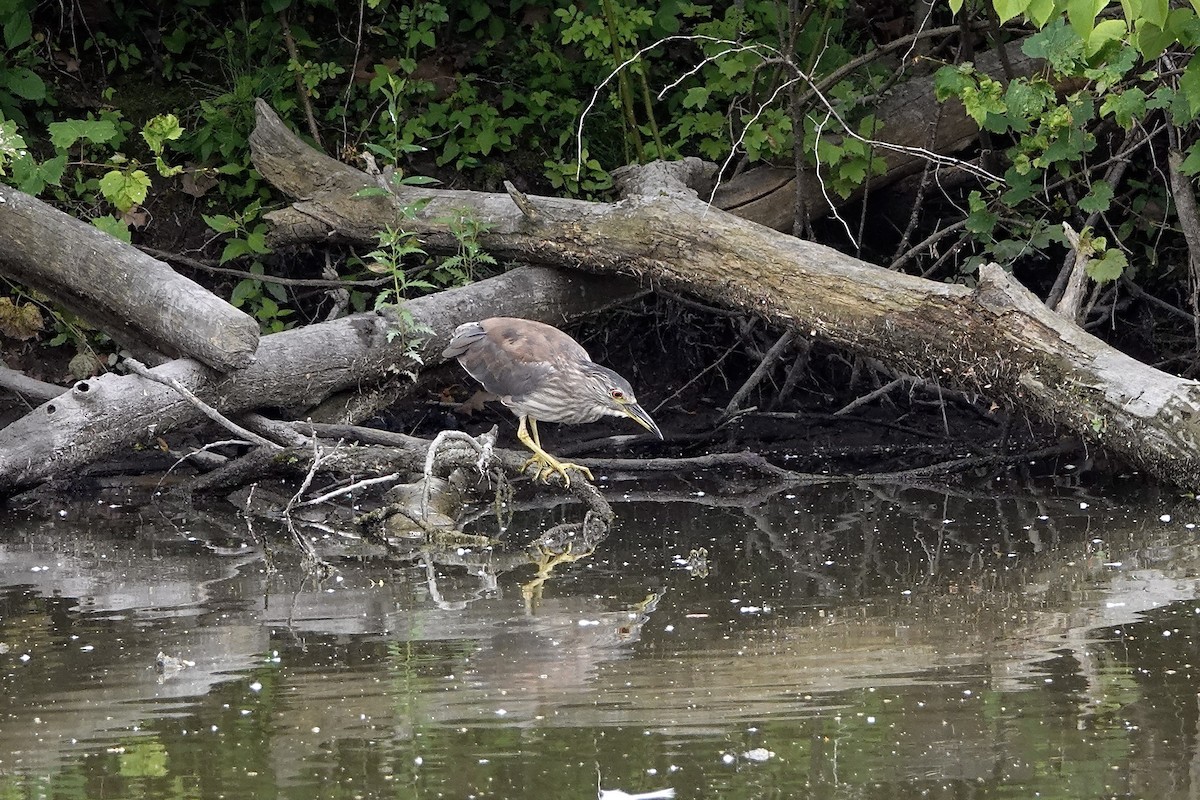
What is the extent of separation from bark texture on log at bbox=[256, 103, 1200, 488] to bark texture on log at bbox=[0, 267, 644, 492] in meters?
0.28

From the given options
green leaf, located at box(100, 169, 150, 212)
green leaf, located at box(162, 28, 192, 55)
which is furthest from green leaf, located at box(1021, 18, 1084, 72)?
green leaf, located at box(162, 28, 192, 55)

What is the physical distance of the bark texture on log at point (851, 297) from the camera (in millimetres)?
5714

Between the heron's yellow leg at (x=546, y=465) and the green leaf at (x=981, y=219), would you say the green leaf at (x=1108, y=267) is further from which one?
the heron's yellow leg at (x=546, y=465)

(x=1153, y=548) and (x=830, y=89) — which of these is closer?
(x=1153, y=548)

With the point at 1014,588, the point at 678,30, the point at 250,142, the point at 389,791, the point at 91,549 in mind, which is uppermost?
the point at 678,30

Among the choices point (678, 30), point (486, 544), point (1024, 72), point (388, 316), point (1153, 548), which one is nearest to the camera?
point (1153, 548)

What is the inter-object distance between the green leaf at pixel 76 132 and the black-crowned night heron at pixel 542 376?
8.02 ft

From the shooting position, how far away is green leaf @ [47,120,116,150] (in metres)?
7.38

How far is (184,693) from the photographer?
3.74 meters

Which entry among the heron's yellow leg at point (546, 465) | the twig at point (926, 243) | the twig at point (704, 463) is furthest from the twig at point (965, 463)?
the heron's yellow leg at point (546, 465)

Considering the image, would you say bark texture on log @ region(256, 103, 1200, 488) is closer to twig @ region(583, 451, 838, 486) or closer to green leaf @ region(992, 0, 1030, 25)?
twig @ region(583, 451, 838, 486)

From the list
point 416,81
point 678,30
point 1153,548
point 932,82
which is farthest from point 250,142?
point 1153,548

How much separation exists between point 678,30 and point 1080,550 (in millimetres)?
4468

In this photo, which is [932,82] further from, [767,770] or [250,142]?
[767,770]
